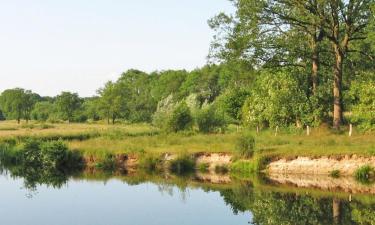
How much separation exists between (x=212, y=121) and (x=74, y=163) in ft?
88.5

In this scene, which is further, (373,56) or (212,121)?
(212,121)

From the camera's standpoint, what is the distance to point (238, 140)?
128 feet

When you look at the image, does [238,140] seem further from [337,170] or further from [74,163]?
[74,163]

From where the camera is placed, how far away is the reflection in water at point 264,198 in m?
24.0

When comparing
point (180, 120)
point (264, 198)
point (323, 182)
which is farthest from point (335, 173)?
point (180, 120)

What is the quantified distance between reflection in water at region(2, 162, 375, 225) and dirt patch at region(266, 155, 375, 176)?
2985 millimetres

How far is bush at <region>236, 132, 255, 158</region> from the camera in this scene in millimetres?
38438

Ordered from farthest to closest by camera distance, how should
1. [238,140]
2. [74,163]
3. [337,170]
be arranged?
1. [74,163]
2. [238,140]
3. [337,170]

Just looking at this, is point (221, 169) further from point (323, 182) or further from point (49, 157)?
point (49, 157)

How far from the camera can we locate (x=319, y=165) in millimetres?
36062

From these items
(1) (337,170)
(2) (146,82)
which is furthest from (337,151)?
(2) (146,82)

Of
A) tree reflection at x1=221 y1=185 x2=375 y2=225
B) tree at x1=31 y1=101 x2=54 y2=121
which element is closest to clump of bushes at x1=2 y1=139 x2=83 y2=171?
tree reflection at x1=221 y1=185 x2=375 y2=225

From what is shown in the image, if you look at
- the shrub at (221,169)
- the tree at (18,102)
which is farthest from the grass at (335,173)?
the tree at (18,102)

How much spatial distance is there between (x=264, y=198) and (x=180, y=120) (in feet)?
112
